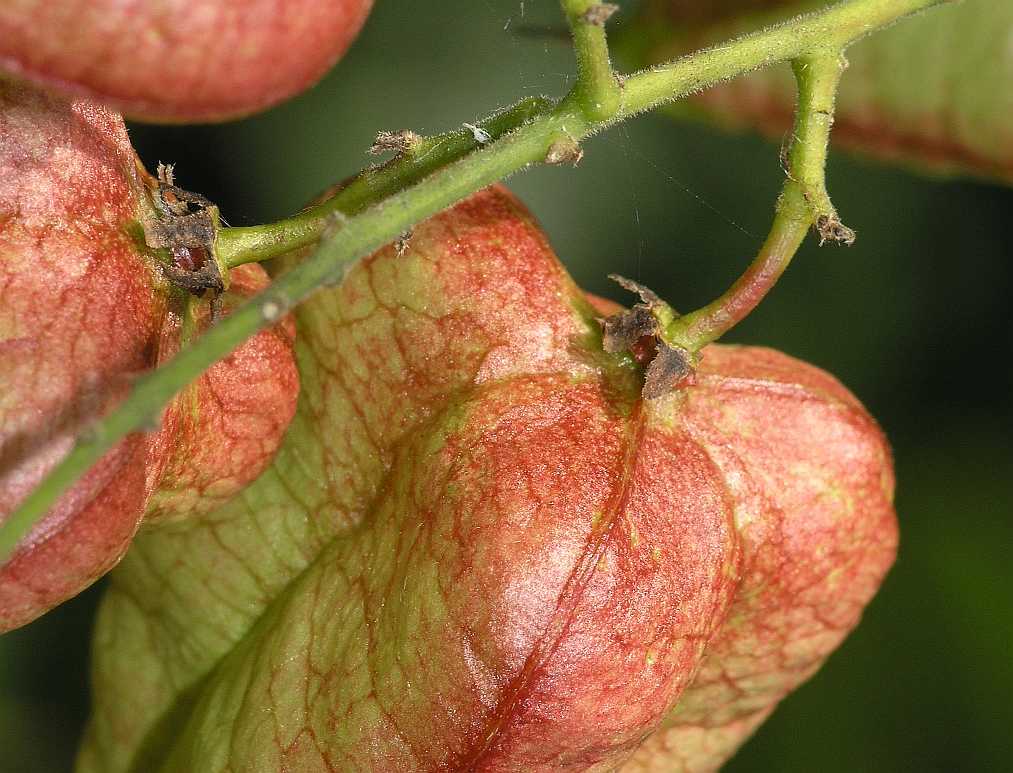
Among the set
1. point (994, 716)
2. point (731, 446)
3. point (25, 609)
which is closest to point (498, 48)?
point (731, 446)

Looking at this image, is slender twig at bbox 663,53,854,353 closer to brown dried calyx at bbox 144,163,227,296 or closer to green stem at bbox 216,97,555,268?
green stem at bbox 216,97,555,268

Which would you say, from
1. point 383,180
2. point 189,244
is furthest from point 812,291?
point 189,244

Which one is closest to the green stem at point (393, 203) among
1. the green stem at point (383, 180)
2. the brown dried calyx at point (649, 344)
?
the green stem at point (383, 180)

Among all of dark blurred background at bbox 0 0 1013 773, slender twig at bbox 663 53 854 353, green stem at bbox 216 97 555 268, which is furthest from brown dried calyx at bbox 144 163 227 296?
dark blurred background at bbox 0 0 1013 773

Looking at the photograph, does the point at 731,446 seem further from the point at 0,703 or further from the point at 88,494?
the point at 0,703

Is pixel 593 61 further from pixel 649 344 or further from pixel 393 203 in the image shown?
pixel 649 344

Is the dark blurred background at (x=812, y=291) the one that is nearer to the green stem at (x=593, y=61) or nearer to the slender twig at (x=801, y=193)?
the slender twig at (x=801, y=193)
